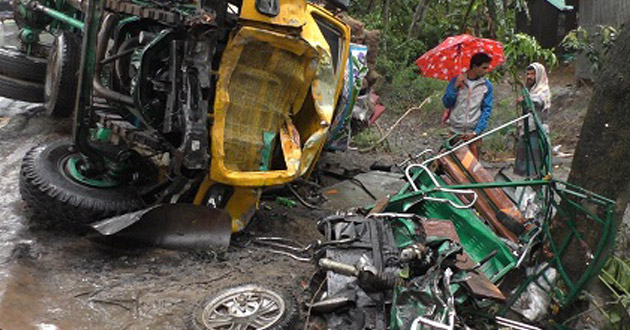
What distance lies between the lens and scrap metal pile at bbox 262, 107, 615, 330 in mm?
3170

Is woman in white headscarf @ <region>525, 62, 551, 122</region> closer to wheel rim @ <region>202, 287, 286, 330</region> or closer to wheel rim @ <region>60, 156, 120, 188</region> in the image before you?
wheel rim @ <region>202, 287, 286, 330</region>

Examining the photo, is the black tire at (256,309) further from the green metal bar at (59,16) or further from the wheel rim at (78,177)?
A: the green metal bar at (59,16)

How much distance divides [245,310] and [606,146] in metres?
2.40

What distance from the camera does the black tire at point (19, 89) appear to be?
19.9ft

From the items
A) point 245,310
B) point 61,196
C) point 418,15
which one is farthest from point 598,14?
point 61,196

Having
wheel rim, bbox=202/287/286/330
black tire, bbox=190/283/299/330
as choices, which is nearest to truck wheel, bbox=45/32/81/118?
black tire, bbox=190/283/299/330

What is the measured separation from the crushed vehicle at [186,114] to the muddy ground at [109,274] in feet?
0.69

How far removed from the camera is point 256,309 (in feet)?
11.5

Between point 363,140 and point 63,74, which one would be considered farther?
point 363,140

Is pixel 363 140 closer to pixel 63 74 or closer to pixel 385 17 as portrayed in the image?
A: pixel 385 17

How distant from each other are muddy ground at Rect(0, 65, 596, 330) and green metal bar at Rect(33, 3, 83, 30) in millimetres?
1493

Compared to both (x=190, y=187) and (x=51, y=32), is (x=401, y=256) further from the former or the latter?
(x=51, y=32)

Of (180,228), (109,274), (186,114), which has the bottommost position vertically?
(109,274)

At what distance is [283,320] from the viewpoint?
3.36m
